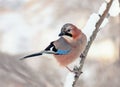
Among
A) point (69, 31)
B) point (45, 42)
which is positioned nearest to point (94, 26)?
point (69, 31)

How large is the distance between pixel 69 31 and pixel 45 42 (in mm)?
1175

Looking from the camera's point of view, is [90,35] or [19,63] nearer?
[90,35]

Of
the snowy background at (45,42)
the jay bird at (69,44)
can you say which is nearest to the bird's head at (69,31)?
the jay bird at (69,44)

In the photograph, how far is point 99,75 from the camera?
1736mm

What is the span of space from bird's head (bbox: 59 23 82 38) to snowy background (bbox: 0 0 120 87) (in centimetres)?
89

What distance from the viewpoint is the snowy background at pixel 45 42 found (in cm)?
164

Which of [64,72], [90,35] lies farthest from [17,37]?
[90,35]

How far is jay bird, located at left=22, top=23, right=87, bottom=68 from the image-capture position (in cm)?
61

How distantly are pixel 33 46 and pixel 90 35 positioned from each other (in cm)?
121

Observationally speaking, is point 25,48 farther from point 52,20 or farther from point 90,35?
point 90,35

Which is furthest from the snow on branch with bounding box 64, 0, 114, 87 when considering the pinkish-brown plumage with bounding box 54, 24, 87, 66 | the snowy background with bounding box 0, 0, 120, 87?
the snowy background with bounding box 0, 0, 120, 87

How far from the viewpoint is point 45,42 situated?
1.79 meters

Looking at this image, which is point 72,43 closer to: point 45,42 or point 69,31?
point 69,31

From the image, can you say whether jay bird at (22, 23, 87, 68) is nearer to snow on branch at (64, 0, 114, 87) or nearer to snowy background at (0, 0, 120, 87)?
snow on branch at (64, 0, 114, 87)
